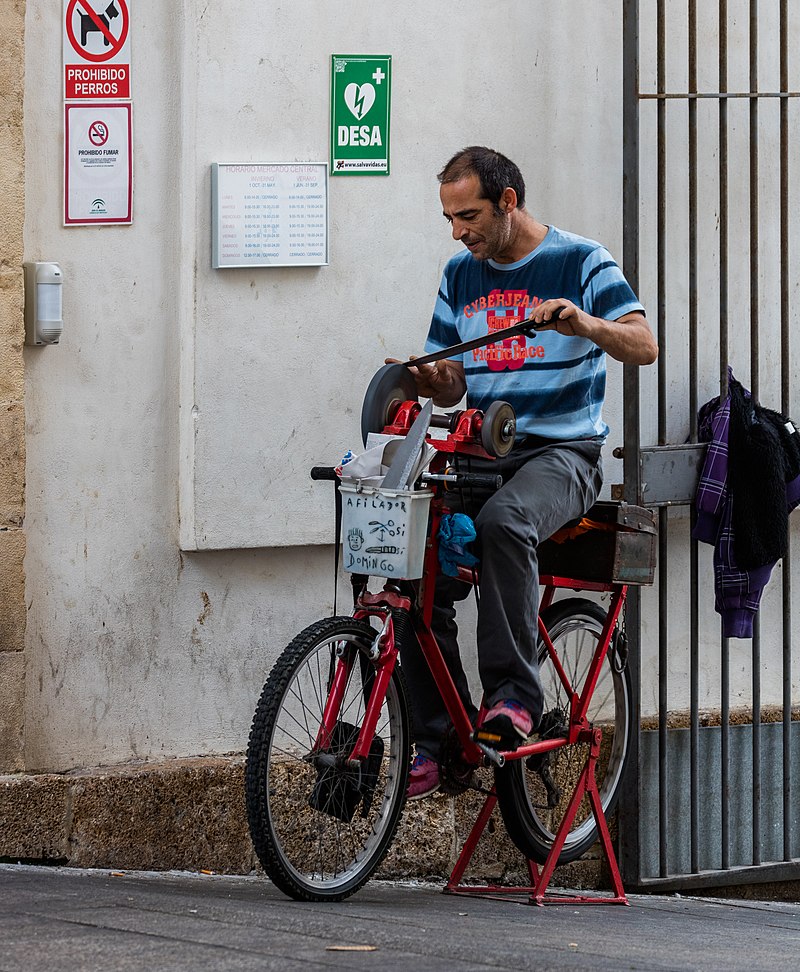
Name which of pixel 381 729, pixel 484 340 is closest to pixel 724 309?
pixel 484 340

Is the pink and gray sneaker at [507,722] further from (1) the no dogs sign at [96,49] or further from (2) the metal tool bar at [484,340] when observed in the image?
(1) the no dogs sign at [96,49]

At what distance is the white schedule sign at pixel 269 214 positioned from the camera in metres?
4.82

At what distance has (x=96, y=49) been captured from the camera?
185 inches

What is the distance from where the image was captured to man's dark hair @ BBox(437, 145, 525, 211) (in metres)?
4.20

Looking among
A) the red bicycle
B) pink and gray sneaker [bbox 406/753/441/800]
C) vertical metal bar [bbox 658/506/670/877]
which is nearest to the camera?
the red bicycle

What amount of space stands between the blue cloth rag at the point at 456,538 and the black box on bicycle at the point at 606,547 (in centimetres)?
56

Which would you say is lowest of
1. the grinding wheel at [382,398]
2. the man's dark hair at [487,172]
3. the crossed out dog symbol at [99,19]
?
the grinding wheel at [382,398]

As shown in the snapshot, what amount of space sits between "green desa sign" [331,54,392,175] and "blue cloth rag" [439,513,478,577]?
5.04ft

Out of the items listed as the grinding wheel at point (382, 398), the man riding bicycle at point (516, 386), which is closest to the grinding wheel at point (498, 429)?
the man riding bicycle at point (516, 386)

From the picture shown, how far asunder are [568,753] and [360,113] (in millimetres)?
2305

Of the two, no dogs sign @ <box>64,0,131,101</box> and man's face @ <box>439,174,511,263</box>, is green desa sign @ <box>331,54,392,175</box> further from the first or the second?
man's face @ <box>439,174,511,263</box>

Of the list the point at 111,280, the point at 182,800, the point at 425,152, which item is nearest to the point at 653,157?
the point at 425,152

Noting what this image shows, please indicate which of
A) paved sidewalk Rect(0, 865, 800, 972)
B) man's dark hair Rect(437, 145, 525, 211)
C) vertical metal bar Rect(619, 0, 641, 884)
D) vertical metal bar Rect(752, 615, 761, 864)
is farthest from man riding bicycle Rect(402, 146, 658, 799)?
vertical metal bar Rect(752, 615, 761, 864)

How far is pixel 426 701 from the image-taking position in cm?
435
